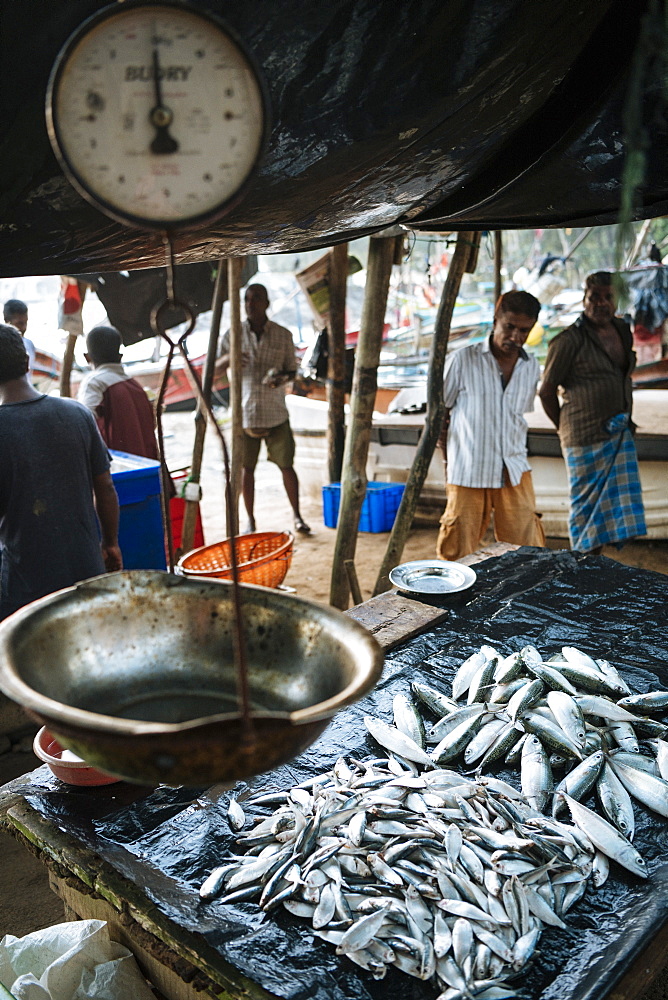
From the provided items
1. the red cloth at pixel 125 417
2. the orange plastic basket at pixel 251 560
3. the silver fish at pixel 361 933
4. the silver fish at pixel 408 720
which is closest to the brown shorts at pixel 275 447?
the red cloth at pixel 125 417

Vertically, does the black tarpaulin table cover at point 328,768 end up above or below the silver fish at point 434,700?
below

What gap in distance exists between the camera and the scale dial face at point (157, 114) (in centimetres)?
118

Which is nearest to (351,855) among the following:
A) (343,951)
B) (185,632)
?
(343,951)

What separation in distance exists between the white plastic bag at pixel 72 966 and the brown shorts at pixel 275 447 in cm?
613

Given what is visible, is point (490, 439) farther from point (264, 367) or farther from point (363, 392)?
point (264, 367)

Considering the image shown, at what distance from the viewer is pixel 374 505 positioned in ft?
27.3

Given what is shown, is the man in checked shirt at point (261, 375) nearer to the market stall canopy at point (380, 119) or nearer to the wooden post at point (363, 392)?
the wooden post at point (363, 392)

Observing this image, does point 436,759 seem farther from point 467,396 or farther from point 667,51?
point 467,396

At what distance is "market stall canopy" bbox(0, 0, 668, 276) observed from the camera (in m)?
1.99

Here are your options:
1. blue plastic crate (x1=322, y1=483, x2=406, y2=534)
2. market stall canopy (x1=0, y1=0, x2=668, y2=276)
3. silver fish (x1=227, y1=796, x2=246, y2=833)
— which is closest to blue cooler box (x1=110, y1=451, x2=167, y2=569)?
market stall canopy (x1=0, y1=0, x2=668, y2=276)

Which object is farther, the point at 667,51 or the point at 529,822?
the point at 529,822

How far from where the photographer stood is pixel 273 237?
9.87 feet

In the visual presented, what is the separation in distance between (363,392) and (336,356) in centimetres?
313

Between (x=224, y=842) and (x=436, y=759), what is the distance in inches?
31.0
